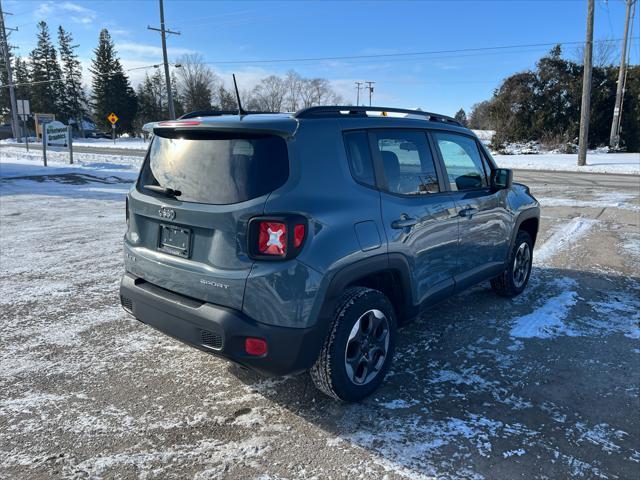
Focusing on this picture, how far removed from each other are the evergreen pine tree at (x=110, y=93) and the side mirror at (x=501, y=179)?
71448mm

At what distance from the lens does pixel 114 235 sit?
303 inches

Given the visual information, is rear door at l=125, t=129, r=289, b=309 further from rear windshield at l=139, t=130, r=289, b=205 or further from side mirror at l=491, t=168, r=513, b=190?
side mirror at l=491, t=168, r=513, b=190

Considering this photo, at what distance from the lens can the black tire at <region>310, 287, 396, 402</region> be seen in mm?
2840

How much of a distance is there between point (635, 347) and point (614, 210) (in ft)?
25.6

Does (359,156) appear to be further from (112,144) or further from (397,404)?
(112,144)

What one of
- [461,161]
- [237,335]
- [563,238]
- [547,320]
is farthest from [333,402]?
[563,238]

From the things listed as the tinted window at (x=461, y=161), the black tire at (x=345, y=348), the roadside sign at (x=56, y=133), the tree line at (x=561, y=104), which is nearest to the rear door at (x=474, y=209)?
the tinted window at (x=461, y=161)

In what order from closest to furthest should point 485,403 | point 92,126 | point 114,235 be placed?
point 485,403 < point 114,235 < point 92,126

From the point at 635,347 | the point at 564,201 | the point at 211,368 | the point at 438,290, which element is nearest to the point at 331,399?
the point at 211,368

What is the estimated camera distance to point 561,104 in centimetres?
3216

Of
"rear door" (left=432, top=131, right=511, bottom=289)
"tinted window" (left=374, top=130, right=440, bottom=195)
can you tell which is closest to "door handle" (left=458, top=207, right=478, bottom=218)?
"rear door" (left=432, top=131, right=511, bottom=289)

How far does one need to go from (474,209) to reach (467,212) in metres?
0.15

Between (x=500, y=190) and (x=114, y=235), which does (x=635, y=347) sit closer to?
(x=500, y=190)

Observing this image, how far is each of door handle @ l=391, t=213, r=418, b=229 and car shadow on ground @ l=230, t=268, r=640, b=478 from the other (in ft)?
3.65
